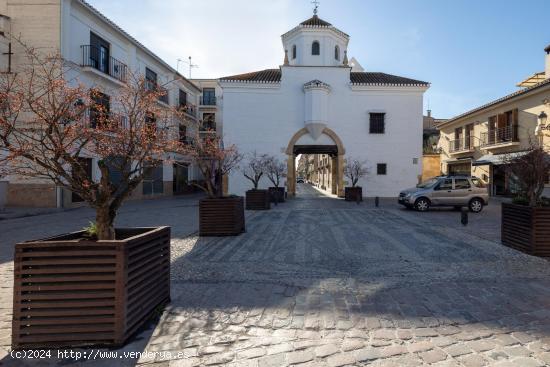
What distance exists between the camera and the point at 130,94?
14.4ft

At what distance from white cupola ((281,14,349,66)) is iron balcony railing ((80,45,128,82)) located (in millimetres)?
12246

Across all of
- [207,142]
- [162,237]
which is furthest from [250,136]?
[162,237]

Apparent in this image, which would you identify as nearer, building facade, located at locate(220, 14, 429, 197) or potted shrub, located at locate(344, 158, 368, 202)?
potted shrub, located at locate(344, 158, 368, 202)

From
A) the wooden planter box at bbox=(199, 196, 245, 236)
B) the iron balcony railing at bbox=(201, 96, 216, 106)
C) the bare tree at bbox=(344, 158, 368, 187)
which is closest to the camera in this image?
the wooden planter box at bbox=(199, 196, 245, 236)

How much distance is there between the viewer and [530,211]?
19.8 ft

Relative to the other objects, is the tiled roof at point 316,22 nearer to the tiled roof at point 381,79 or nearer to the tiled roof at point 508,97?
the tiled roof at point 381,79

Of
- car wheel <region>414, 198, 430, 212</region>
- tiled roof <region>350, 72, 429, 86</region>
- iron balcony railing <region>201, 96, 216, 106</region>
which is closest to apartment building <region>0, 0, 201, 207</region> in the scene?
car wheel <region>414, 198, 430, 212</region>

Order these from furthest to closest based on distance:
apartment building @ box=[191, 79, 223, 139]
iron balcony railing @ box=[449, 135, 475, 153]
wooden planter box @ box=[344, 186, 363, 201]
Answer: apartment building @ box=[191, 79, 223, 139], iron balcony railing @ box=[449, 135, 475, 153], wooden planter box @ box=[344, 186, 363, 201]

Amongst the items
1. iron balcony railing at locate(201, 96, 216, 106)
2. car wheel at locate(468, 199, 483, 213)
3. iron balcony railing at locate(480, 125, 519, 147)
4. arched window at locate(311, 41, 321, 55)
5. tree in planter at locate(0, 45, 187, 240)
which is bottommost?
car wheel at locate(468, 199, 483, 213)

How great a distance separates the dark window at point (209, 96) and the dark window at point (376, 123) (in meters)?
17.8

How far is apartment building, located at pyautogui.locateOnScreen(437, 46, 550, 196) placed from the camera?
687 inches

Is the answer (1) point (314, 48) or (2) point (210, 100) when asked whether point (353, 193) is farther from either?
(2) point (210, 100)

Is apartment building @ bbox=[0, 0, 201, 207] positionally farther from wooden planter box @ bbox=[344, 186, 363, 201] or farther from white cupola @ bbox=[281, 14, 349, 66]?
white cupola @ bbox=[281, 14, 349, 66]

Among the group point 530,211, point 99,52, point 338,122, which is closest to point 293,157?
point 338,122
